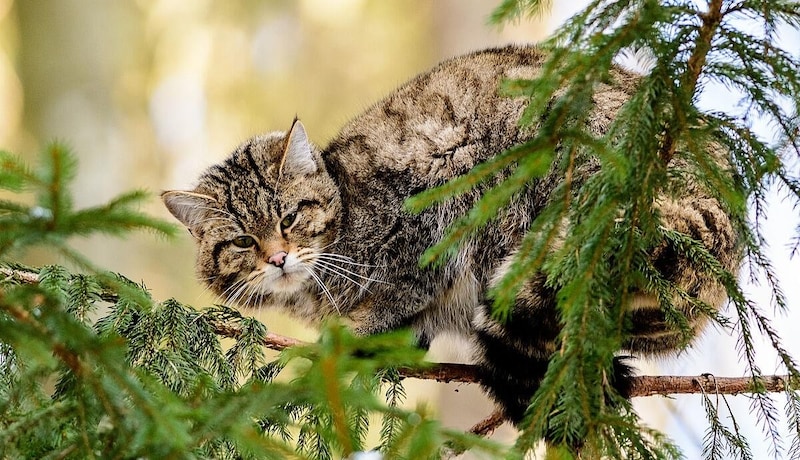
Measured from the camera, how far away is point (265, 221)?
2.37m

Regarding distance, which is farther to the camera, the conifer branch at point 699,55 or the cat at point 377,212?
the cat at point 377,212

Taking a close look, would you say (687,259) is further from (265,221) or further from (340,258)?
(265,221)

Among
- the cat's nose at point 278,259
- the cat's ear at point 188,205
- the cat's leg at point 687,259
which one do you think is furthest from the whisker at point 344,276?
the cat's leg at point 687,259

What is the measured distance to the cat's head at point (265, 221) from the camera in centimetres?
234

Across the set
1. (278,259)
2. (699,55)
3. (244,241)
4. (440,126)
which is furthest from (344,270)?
(699,55)

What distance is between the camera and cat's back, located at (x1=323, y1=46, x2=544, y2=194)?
2.30 m

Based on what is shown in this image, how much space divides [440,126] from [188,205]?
0.81 meters

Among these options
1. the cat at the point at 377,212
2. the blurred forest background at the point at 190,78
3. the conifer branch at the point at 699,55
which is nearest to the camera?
the conifer branch at the point at 699,55

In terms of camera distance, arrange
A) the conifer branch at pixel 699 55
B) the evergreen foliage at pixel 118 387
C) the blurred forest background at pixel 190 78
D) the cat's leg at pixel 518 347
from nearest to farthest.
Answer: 1. the evergreen foliage at pixel 118 387
2. the conifer branch at pixel 699 55
3. the cat's leg at pixel 518 347
4. the blurred forest background at pixel 190 78

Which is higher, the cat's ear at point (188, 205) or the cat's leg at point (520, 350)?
the cat's ear at point (188, 205)

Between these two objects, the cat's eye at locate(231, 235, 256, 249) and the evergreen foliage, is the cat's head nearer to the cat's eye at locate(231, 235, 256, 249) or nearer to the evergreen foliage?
the cat's eye at locate(231, 235, 256, 249)

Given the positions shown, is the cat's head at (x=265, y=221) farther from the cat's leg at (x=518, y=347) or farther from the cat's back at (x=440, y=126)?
the cat's leg at (x=518, y=347)

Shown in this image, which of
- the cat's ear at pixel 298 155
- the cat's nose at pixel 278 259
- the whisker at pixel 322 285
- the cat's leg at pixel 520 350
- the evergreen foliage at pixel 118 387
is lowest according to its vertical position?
the evergreen foliage at pixel 118 387

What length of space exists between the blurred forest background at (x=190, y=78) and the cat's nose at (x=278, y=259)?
1576 millimetres
